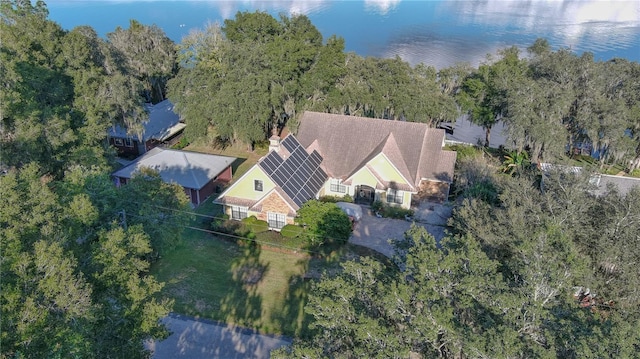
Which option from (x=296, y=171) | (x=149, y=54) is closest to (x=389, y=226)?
(x=296, y=171)

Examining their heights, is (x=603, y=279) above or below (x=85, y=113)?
below

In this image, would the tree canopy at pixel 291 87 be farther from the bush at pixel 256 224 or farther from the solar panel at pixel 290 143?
the bush at pixel 256 224

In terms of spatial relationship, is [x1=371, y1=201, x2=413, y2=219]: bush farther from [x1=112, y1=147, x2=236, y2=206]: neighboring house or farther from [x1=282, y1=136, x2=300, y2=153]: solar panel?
[x1=112, y1=147, x2=236, y2=206]: neighboring house

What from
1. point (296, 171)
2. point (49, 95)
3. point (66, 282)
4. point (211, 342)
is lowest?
point (211, 342)

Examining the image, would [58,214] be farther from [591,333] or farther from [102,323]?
[591,333]

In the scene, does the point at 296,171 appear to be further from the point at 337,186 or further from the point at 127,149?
the point at 127,149

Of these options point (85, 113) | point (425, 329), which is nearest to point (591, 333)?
point (425, 329)
